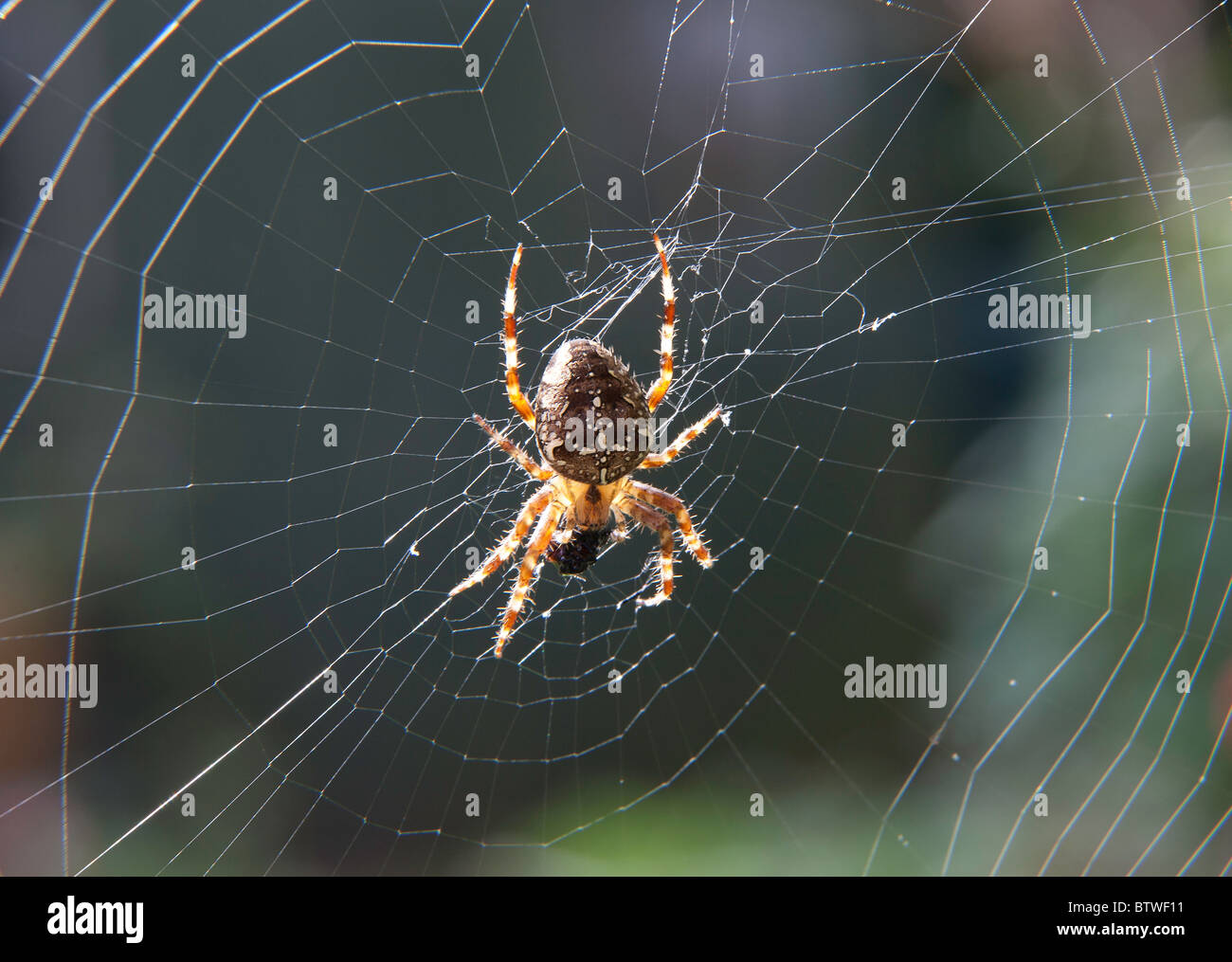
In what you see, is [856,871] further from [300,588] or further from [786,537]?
[300,588]

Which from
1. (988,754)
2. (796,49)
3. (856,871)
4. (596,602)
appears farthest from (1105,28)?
(856,871)

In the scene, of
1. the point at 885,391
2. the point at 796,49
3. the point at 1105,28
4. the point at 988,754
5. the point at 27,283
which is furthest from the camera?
the point at 885,391

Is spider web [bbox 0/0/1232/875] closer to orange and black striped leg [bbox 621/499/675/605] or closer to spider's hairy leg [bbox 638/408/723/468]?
orange and black striped leg [bbox 621/499/675/605]

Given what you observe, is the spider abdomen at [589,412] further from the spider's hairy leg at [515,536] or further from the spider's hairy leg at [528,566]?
the spider's hairy leg at [528,566]

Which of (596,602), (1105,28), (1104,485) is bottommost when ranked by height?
(596,602)

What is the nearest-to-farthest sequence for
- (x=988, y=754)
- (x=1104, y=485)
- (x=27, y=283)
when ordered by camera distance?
(x=1104, y=485) < (x=27, y=283) < (x=988, y=754)

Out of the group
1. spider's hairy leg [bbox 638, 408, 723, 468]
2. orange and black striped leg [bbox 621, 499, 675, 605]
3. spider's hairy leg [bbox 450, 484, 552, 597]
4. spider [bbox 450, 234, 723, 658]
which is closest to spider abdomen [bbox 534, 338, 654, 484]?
spider [bbox 450, 234, 723, 658]

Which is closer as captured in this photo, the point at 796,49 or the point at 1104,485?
the point at 1104,485

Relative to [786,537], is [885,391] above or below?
above
